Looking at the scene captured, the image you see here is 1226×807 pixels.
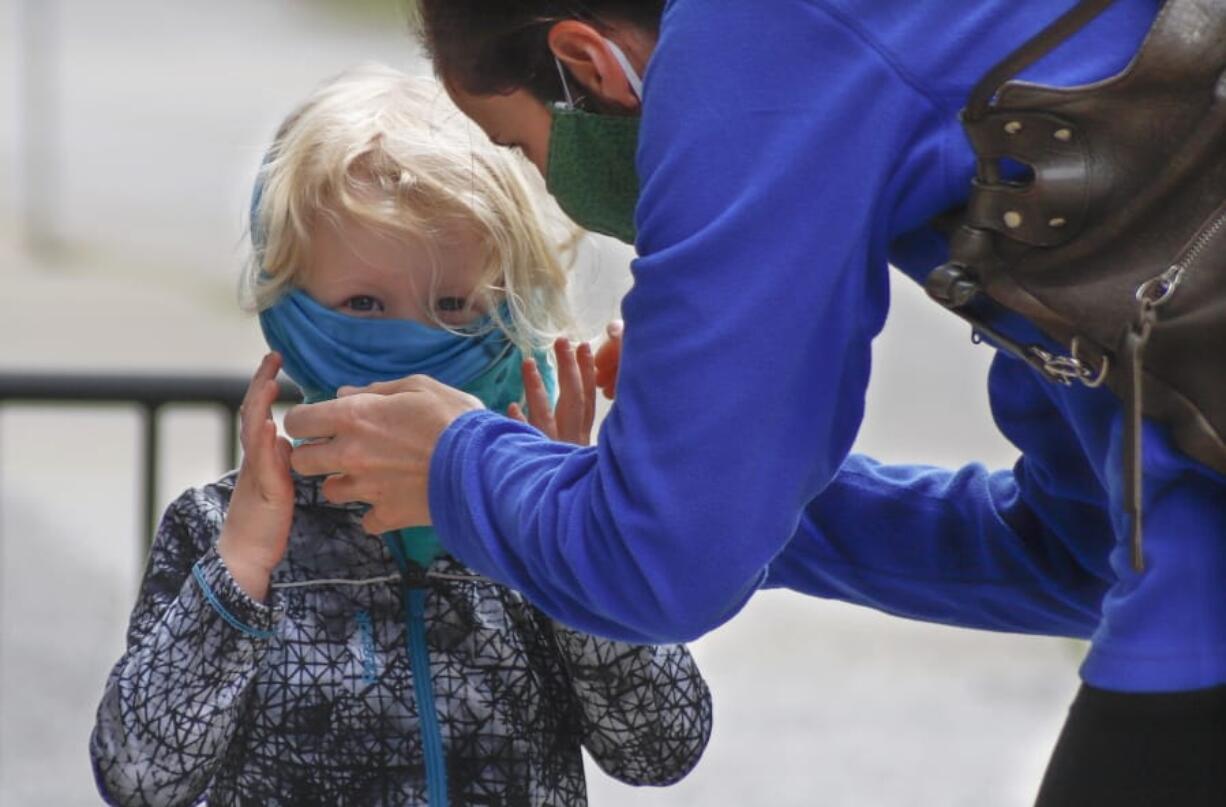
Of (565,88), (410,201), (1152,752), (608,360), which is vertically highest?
(565,88)

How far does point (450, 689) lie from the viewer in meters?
2.19

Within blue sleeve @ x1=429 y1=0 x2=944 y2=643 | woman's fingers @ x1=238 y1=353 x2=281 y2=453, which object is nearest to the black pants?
blue sleeve @ x1=429 y1=0 x2=944 y2=643

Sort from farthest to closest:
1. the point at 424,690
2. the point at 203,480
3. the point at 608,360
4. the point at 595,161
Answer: the point at 203,480 → the point at 608,360 → the point at 424,690 → the point at 595,161

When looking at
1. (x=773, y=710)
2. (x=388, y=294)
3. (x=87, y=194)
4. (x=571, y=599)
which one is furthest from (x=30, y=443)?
(x=87, y=194)

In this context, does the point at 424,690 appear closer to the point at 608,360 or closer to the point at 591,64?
the point at 608,360

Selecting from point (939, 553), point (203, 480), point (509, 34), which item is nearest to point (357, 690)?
point (939, 553)

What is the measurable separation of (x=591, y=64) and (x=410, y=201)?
0.46 metres

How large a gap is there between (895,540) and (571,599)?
21.3 inches

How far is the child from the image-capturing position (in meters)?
2.11

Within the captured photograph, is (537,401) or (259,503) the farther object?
(537,401)

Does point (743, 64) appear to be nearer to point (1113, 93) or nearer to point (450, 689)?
point (1113, 93)

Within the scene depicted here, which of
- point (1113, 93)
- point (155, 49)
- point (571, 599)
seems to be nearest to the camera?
point (1113, 93)

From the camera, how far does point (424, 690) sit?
7.14 ft

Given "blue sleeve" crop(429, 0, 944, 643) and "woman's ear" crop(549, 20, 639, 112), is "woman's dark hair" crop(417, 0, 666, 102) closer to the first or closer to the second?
"woman's ear" crop(549, 20, 639, 112)
